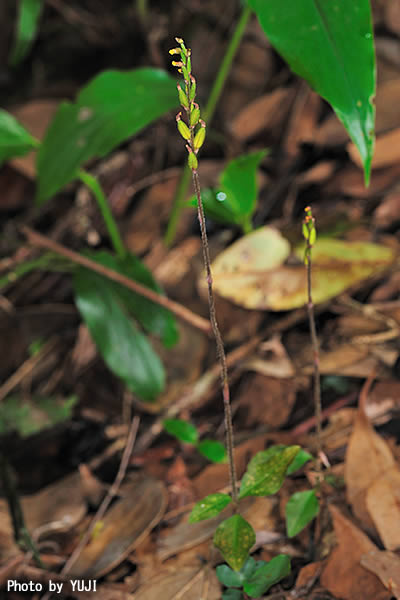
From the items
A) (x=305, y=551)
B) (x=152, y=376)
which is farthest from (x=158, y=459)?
(x=305, y=551)

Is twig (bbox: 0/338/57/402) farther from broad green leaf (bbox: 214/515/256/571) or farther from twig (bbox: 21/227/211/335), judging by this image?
broad green leaf (bbox: 214/515/256/571)

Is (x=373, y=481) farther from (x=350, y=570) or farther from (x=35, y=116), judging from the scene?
(x=35, y=116)

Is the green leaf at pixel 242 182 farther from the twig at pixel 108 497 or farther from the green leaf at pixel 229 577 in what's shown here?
the green leaf at pixel 229 577

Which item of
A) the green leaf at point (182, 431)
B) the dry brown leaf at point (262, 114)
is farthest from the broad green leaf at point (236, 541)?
the dry brown leaf at point (262, 114)

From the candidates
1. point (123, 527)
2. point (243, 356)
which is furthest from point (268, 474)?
point (243, 356)

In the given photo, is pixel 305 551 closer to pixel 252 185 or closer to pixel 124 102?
pixel 252 185

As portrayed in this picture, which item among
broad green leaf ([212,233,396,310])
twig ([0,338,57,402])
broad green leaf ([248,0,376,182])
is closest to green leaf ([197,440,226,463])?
broad green leaf ([212,233,396,310])
